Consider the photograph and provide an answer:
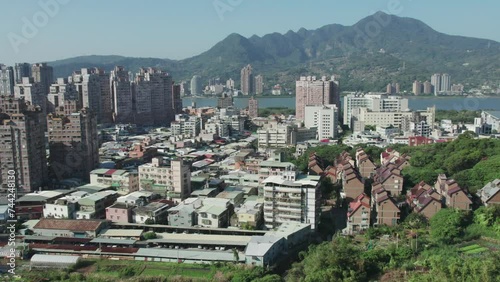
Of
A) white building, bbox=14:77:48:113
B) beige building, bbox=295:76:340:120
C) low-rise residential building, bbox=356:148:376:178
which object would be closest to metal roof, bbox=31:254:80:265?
low-rise residential building, bbox=356:148:376:178

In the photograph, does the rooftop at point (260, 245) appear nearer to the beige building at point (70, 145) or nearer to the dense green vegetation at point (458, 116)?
the beige building at point (70, 145)

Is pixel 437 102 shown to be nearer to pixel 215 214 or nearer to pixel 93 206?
pixel 215 214

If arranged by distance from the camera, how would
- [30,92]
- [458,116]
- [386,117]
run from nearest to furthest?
[30,92] → [386,117] → [458,116]

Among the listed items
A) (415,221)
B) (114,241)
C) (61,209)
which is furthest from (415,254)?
(61,209)

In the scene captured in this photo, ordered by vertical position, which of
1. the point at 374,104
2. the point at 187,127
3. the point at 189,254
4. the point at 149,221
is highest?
the point at 374,104

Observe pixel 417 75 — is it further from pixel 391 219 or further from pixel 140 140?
pixel 391 219

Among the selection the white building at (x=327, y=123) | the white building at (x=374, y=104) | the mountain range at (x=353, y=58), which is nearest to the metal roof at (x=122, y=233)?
the white building at (x=327, y=123)
